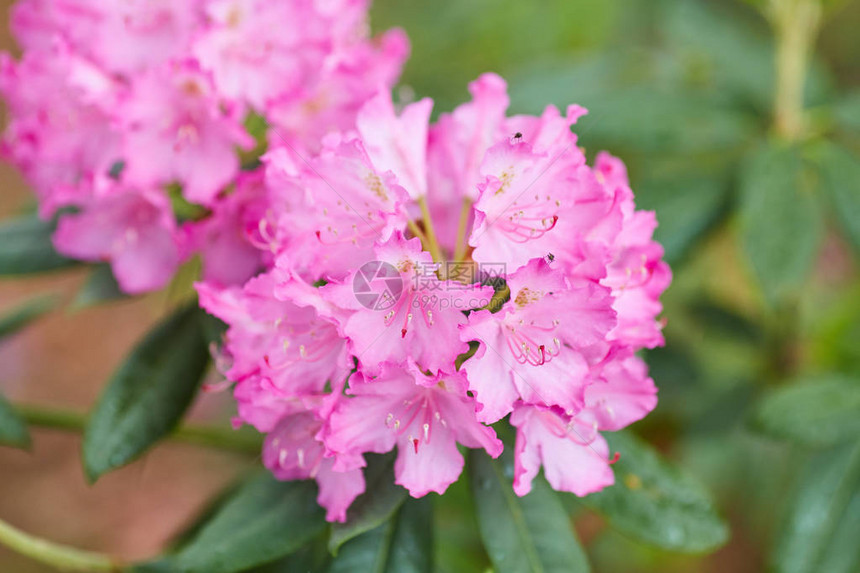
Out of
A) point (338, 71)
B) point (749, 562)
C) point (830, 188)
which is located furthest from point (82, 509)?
point (830, 188)

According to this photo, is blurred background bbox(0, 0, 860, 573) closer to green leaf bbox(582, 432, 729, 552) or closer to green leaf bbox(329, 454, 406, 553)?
green leaf bbox(582, 432, 729, 552)

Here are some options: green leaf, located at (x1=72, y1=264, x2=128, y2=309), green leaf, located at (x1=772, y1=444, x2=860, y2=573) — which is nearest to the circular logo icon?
green leaf, located at (x1=72, y1=264, x2=128, y2=309)

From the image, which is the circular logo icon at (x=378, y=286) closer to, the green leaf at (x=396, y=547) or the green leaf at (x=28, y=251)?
the green leaf at (x=396, y=547)

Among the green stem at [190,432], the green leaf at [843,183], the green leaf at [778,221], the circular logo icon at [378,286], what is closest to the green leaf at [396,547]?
the circular logo icon at [378,286]

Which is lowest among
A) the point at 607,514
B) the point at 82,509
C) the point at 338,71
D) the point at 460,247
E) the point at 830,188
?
the point at 82,509

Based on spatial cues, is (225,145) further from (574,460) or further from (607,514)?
(607,514)

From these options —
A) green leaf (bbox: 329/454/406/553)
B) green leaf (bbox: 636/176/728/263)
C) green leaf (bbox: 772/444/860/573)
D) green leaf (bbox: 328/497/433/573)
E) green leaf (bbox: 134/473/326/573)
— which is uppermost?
green leaf (bbox: 636/176/728/263)
